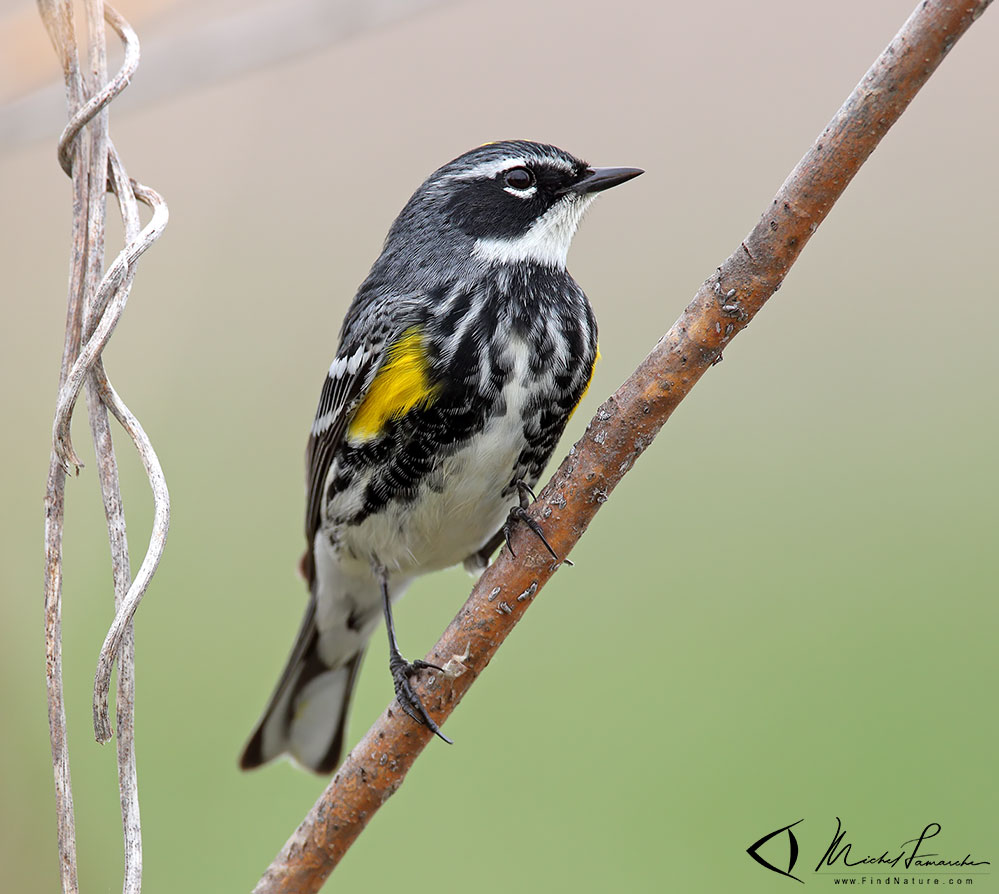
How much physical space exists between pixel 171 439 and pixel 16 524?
724mm

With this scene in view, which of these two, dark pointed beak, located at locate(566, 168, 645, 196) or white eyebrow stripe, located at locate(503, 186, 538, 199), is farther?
white eyebrow stripe, located at locate(503, 186, 538, 199)

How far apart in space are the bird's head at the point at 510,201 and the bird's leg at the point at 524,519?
0.69 meters

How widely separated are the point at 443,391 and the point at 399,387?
132 millimetres

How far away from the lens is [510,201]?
11.3 feet

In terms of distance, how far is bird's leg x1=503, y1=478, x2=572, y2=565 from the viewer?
210cm

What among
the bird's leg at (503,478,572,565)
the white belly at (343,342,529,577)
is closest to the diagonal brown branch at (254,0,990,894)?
the bird's leg at (503,478,572,565)

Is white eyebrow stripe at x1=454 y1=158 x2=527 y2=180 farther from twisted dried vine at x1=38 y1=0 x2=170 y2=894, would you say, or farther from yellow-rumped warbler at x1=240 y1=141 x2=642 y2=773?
twisted dried vine at x1=38 y1=0 x2=170 y2=894

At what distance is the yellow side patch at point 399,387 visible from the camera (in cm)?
295

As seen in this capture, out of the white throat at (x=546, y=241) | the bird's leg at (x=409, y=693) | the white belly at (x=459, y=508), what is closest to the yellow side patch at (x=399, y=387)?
the white belly at (x=459, y=508)

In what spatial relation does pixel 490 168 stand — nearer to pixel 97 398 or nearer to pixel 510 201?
pixel 510 201

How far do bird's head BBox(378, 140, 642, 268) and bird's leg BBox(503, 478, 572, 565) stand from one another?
691mm

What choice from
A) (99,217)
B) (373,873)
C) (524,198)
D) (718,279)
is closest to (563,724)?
(373,873)
